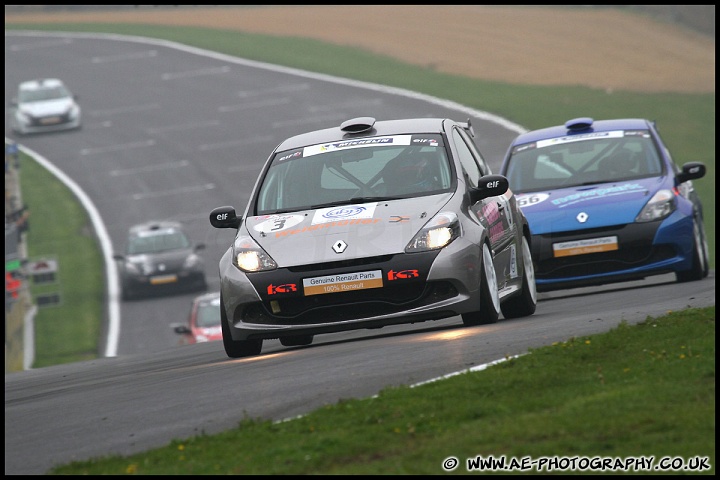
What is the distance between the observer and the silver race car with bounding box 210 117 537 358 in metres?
10.7

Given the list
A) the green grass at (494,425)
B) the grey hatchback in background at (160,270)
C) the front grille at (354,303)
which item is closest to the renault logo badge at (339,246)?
the front grille at (354,303)

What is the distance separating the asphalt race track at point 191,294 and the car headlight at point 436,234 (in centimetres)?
68

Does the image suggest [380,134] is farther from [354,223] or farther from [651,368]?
[651,368]

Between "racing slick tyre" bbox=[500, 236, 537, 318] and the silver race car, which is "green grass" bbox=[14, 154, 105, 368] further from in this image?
the silver race car

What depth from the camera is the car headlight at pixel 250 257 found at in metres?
10.8

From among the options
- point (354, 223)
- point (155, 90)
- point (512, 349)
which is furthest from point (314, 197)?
point (155, 90)

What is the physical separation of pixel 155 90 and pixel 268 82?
17.1 feet

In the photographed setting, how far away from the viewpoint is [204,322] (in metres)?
25.8

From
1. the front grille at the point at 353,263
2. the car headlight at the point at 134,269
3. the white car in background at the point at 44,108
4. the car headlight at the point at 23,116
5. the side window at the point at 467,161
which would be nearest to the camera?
the front grille at the point at 353,263

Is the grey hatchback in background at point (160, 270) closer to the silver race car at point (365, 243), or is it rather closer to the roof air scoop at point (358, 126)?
the roof air scoop at point (358, 126)

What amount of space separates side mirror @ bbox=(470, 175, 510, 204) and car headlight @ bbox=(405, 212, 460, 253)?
662 mm

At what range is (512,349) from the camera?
9273 millimetres

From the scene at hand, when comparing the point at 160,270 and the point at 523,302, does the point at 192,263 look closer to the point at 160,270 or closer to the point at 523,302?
the point at 160,270

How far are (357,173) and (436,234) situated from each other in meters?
1.29
